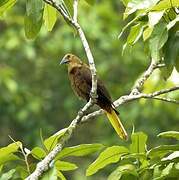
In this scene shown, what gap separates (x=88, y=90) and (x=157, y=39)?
105 centimetres

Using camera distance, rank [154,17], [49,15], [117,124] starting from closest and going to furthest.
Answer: [154,17]
[49,15]
[117,124]

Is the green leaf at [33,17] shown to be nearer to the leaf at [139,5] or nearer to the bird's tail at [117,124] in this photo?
A: the leaf at [139,5]

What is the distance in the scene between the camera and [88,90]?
3059mm

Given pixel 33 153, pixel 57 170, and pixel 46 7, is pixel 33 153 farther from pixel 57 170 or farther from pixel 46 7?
pixel 46 7

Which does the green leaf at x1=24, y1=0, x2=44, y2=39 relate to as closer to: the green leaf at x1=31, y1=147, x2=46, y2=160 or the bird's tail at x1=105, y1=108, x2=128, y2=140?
the green leaf at x1=31, y1=147, x2=46, y2=160

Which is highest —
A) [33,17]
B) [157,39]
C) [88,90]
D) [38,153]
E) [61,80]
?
[33,17]

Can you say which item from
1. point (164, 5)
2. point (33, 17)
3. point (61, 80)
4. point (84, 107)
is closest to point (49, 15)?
point (33, 17)

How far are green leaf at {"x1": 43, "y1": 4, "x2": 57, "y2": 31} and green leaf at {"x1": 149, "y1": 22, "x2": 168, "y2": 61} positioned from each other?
529 millimetres

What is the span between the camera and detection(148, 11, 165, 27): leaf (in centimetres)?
194

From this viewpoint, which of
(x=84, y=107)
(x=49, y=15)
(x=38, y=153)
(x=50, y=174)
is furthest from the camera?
(x=49, y=15)

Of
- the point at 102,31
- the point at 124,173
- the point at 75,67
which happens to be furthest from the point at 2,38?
the point at 124,173

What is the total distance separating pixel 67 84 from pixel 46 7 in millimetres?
6303

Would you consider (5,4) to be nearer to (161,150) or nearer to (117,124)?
(161,150)

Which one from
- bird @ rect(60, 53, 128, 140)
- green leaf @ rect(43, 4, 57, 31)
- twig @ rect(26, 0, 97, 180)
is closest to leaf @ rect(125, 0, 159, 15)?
twig @ rect(26, 0, 97, 180)
